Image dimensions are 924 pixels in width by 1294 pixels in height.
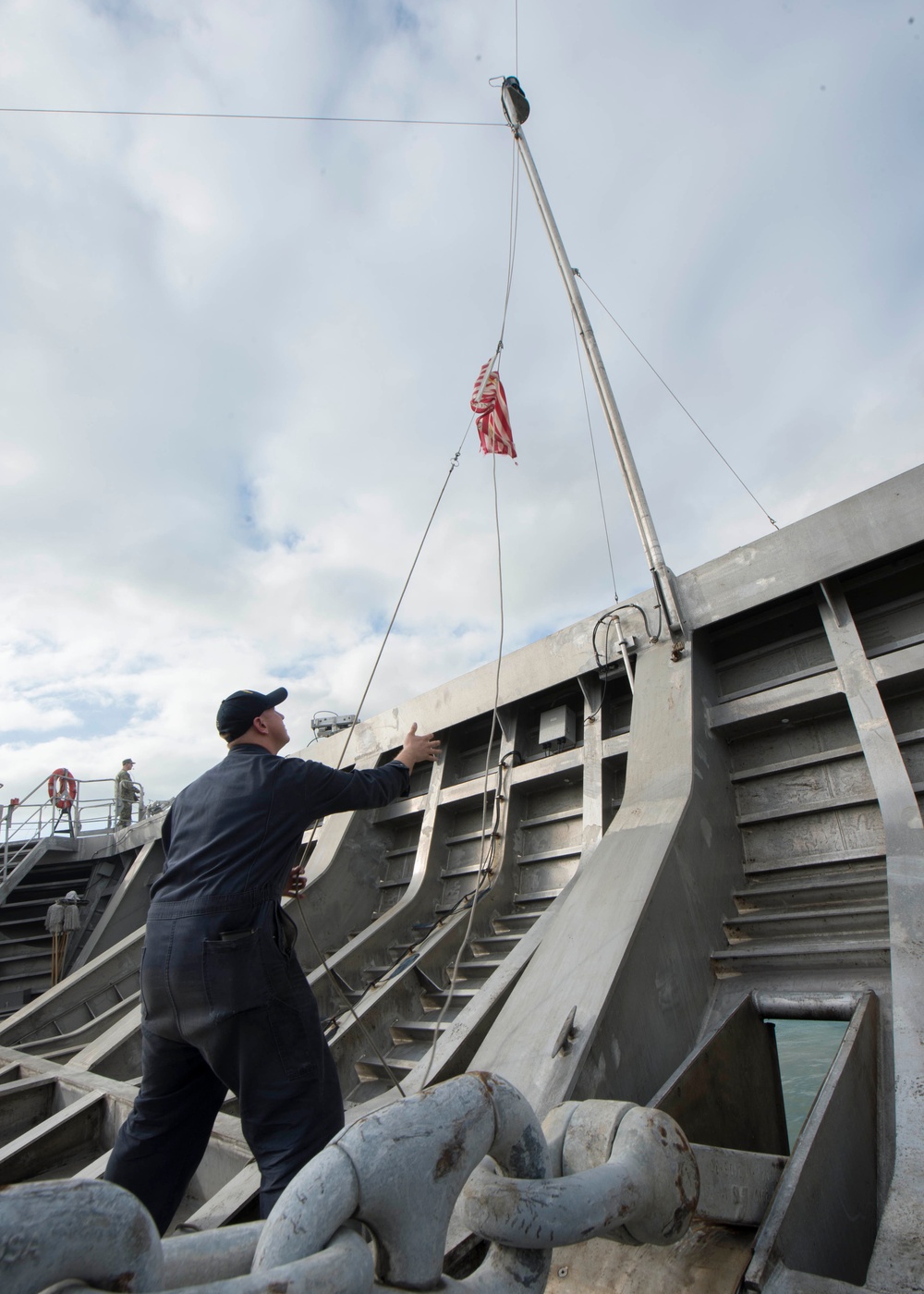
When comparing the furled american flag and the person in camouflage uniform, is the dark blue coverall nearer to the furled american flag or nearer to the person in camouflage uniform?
the furled american flag

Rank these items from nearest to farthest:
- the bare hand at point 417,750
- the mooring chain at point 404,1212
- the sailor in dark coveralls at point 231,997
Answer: the mooring chain at point 404,1212 < the sailor in dark coveralls at point 231,997 < the bare hand at point 417,750

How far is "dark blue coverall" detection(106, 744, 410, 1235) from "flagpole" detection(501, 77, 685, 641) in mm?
2835

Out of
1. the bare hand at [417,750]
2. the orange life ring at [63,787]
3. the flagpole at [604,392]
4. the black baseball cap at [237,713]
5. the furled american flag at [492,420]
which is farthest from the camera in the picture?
the orange life ring at [63,787]

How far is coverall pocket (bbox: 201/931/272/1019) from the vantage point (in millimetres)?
1737

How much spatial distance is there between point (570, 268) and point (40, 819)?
1025 centimetres

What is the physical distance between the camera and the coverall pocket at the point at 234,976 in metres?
1.74

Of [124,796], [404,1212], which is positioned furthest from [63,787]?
[404,1212]

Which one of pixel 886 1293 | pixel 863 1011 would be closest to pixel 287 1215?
pixel 886 1293

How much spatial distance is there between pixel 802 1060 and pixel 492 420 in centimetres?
639

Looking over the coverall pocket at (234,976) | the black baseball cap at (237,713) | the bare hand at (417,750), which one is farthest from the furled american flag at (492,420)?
the coverall pocket at (234,976)

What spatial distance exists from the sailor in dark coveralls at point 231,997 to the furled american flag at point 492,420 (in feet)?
12.4

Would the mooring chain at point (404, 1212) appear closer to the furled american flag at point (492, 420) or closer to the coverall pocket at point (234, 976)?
the coverall pocket at point (234, 976)

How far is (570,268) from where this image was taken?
555 cm

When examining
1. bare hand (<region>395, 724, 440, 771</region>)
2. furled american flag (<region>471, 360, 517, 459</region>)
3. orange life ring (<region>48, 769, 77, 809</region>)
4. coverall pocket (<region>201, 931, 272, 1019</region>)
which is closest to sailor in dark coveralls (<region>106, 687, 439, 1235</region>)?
coverall pocket (<region>201, 931, 272, 1019</region>)
